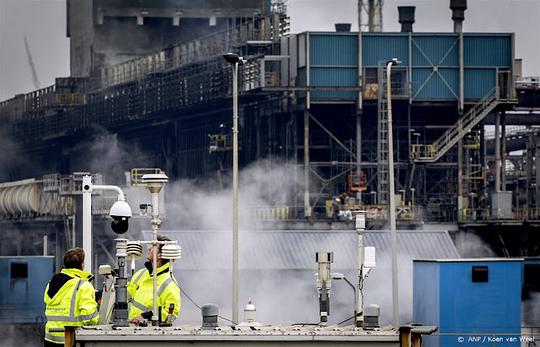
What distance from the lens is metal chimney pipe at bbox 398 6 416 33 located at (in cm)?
9412

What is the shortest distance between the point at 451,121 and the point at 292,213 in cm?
1181

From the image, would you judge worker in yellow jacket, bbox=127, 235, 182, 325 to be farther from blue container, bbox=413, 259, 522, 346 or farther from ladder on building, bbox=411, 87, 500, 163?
ladder on building, bbox=411, 87, 500, 163

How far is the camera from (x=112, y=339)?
17.4 meters

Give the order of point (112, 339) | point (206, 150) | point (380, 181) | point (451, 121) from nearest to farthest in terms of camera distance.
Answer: point (112, 339)
point (380, 181)
point (451, 121)
point (206, 150)

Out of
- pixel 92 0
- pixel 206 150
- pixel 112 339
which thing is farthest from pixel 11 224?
pixel 112 339

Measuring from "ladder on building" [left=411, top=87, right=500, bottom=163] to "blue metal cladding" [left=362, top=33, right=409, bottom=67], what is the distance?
4530mm

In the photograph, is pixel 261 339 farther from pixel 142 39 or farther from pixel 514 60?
pixel 142 39

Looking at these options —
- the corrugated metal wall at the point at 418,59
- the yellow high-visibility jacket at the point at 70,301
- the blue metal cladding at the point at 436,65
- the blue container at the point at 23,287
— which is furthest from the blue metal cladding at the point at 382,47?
the yellow high-visibility jacket at the point at 70,301

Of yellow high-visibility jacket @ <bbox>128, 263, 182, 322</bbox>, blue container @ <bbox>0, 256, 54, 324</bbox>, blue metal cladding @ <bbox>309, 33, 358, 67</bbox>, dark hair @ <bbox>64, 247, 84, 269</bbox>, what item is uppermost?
blue metal cladding @ <bbox>309, 33, 358, 67</bbox>

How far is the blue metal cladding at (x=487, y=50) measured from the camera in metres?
90.3

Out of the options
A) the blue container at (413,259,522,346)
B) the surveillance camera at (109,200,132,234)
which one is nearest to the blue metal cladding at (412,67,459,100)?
the blue container at (413,259,522,346)

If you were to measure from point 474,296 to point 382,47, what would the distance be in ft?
174

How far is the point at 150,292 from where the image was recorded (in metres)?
19.9

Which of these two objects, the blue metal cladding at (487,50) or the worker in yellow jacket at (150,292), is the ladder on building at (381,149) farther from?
the worker in yellow jacket at (150,292)
